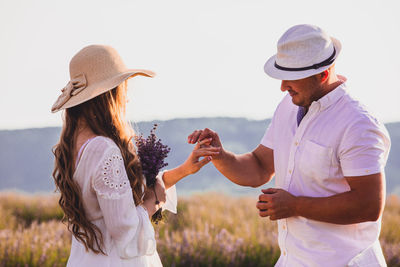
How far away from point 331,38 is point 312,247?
1321 mm

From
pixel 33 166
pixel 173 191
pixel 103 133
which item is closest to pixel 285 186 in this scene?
pixel 173 191

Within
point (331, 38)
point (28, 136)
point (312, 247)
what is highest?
point (331, 38)

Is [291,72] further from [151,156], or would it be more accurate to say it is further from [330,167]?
[151,156]

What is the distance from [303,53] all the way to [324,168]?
69cm

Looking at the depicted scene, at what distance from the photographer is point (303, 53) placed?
9.60 ft

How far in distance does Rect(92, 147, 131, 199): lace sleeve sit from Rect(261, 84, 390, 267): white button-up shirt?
1.07m

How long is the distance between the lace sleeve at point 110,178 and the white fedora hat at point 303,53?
1073 mm

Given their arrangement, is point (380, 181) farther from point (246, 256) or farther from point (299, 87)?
point (246, 256)

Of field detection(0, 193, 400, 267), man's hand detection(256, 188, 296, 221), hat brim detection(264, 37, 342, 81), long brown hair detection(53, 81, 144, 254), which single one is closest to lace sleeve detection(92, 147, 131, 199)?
long brown hair detection(53, 81, 144, 254)

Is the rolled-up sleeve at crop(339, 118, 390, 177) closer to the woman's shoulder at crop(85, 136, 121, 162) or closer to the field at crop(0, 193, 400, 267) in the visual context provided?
the woman's shoulder at crop(85, 136, 121, 162)

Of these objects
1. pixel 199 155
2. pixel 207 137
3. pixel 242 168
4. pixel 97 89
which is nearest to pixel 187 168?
pixel 199 155

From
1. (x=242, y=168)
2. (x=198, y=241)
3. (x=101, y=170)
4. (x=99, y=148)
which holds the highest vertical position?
(x=99, y=148)

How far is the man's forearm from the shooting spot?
3.65 m

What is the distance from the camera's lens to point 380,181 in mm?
2730
